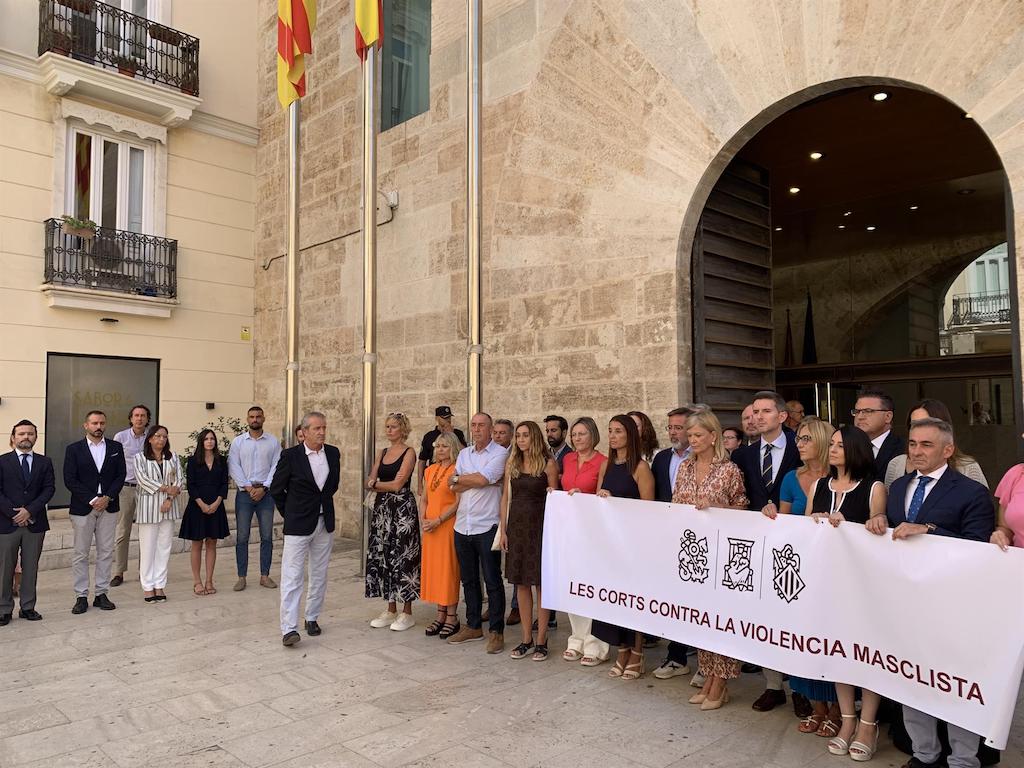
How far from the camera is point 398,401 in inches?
388

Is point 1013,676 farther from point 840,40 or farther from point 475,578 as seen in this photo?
point 840,40

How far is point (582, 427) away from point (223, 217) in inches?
389

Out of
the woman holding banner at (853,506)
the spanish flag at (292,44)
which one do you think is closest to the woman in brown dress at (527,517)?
the woman holding banner at (853,506)

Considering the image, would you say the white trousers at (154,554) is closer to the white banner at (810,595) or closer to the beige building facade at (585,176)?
the beige building facade at (585,176)

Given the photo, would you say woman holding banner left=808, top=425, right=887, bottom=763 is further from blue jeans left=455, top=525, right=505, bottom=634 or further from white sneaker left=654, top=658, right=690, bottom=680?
blue jeans left=455, top=525, right=505, bottom=634

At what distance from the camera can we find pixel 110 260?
1157cm

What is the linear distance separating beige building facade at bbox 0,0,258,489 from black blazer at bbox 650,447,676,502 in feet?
31.6

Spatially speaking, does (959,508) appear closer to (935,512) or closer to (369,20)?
(935,512)

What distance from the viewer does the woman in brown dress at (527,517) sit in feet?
17.1

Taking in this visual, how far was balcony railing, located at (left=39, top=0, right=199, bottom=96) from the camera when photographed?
36.2ft

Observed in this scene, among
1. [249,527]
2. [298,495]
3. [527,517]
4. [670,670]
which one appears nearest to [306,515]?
[298,495]

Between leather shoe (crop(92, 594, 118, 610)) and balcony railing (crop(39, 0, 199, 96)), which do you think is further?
balcony railing (crop(39, 0, 199, 96))

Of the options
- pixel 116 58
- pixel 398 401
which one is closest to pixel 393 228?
pixel 398 401

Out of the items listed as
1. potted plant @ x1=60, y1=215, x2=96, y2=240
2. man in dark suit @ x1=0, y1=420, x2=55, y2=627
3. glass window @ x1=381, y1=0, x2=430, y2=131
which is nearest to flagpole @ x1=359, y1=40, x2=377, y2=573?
glass window @ x1=381, y1=0, x2=430, y2=131
